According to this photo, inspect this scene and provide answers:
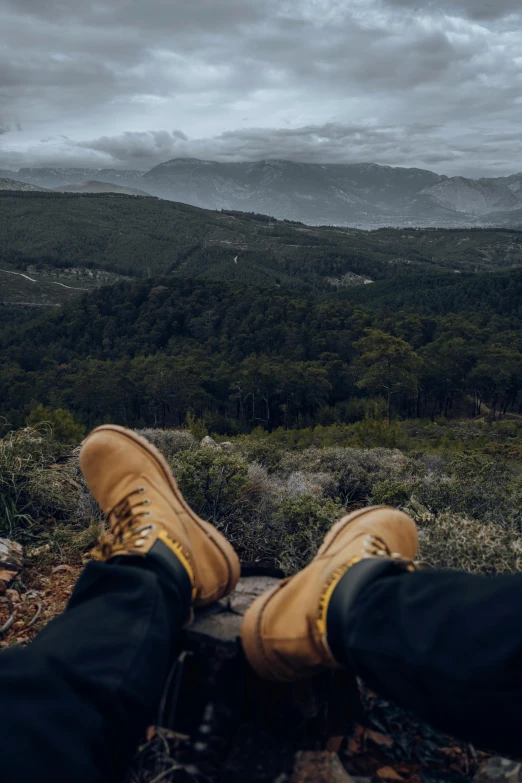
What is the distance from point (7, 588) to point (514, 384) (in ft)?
110

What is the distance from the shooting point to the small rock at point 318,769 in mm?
1508

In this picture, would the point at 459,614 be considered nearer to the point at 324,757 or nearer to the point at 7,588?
the point at 324,757

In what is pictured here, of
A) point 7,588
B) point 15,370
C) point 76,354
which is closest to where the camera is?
point 7,588

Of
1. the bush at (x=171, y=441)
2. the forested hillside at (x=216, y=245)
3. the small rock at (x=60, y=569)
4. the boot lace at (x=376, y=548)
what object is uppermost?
the forested hillside at (x=216, y=245)

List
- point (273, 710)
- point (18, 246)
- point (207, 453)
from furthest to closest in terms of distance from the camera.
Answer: point (18, 246) → point (207, 453) → point (273, 710)

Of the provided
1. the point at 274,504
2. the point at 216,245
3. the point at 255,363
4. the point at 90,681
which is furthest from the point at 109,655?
the point at 216,245

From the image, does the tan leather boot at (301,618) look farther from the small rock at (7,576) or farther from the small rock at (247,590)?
the small rock at (7,576)

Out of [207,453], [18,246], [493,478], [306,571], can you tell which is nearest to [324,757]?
[306,571]

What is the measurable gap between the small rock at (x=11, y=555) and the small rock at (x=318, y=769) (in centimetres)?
176

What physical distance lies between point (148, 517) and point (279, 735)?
878 mm

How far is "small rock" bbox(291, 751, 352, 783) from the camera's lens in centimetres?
151

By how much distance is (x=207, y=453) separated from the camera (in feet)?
11.3

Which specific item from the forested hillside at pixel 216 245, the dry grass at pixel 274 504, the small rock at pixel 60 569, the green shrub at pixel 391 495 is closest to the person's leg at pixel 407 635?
the dry grass at pixel 274 504

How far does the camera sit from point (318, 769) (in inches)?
60.4
